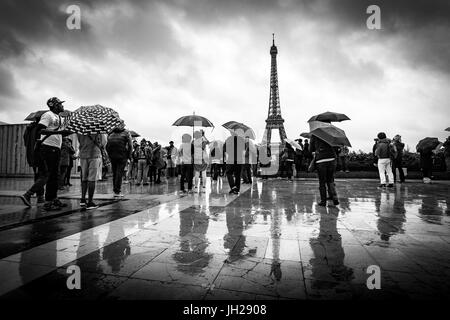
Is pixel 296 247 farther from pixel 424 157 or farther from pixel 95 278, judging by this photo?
pixel 424 157

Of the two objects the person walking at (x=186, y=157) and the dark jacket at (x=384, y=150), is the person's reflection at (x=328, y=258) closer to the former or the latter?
the person walking at (x=186, y=157)

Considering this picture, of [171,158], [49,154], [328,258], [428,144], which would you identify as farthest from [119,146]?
[428,144]

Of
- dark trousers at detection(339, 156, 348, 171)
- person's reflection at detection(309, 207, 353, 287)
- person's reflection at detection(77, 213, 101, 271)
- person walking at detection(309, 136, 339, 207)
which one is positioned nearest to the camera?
person's reflection at detection(309, 207, 353, 287)

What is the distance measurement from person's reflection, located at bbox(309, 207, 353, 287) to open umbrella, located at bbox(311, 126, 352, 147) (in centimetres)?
215


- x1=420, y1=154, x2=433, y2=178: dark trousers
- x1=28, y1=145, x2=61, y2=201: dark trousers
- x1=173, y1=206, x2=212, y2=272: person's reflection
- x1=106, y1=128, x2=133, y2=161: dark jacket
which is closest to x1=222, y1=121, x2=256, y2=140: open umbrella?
x1=106, y1=128, x2=133, y2=161: dark jacket

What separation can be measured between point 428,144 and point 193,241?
12677 mm

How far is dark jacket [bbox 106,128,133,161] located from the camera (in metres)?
6.84

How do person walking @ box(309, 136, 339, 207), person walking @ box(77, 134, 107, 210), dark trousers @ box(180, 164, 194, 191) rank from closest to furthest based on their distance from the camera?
1. person walking @ box(77, 134, 107, 210)
2. person walking @ box(309, 136, 339, 207)
3. dark trousers @ box(180, 164, 194, 191)

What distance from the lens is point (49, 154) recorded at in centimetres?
486

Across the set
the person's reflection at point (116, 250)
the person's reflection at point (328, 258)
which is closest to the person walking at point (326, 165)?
the person's reflection at point (328, 258)

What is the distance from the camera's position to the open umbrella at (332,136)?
5238mm

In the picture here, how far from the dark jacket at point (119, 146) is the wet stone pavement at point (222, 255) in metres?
2.61

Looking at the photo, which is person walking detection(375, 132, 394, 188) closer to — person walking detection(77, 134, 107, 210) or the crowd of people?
the crowd of people
